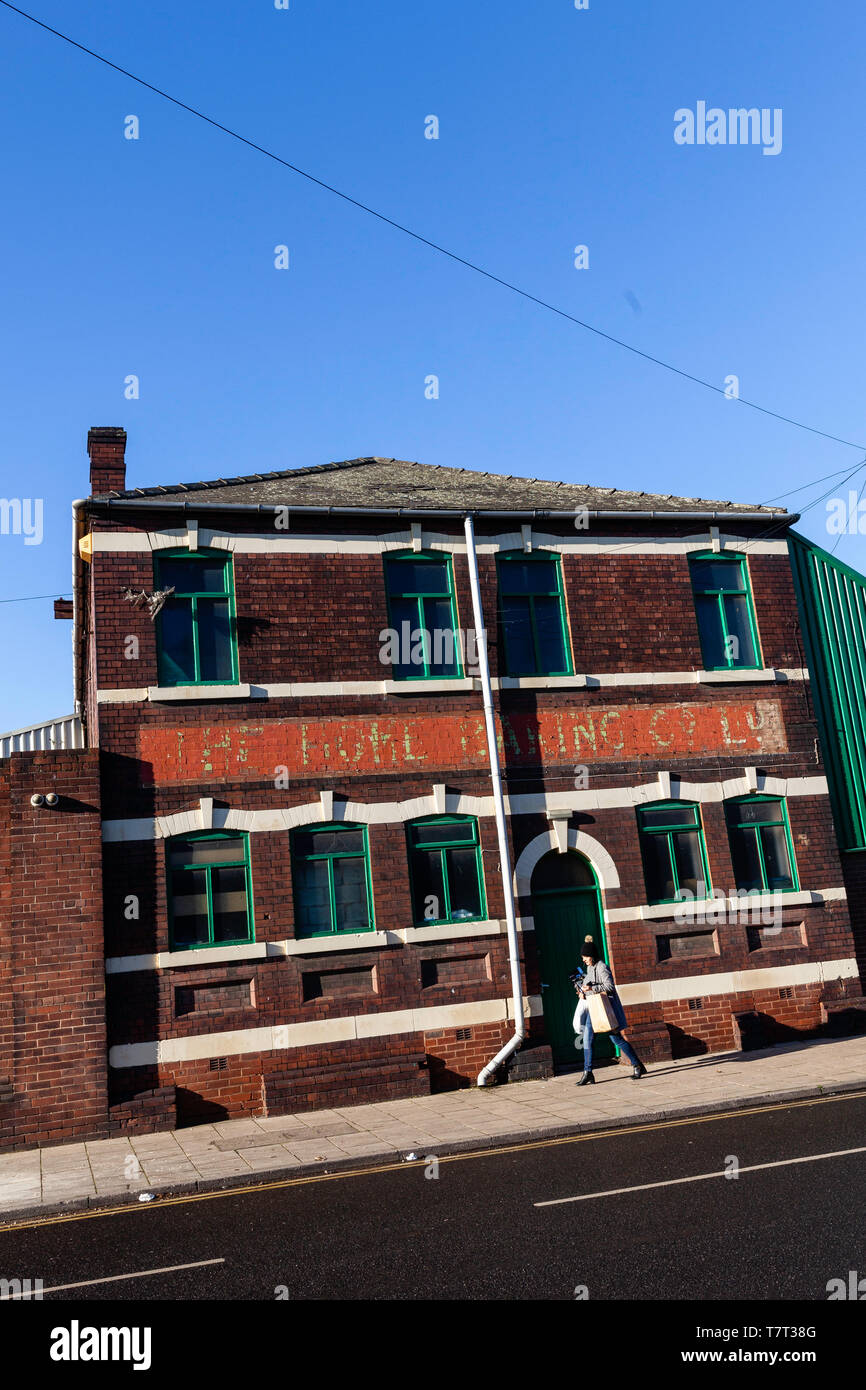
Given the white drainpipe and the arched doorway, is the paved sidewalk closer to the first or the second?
the white drainpipe

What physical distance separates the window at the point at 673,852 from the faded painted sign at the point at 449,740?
878 millimetres

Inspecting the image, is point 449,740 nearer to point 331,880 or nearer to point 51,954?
point 331,880

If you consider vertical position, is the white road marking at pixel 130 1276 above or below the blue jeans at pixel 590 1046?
below

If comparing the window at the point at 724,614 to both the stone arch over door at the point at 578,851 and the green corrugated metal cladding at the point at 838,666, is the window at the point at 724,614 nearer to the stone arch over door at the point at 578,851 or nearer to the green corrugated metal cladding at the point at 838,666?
the green corrugated metal cladding at the point at 838,666

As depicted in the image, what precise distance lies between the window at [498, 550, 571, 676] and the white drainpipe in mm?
561

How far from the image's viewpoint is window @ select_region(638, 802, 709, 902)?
51.6ft

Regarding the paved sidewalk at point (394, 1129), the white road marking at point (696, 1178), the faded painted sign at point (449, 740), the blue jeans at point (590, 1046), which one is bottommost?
the white road marking at point (696, 1178)

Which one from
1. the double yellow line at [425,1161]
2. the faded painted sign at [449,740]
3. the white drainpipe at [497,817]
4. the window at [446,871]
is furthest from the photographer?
the window at [446,871]

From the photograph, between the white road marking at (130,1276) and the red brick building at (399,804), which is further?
the red brick building at (399,804)

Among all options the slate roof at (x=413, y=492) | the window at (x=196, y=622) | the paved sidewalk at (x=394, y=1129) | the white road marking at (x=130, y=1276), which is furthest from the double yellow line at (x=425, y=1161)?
the slate roof at (x=413, y=492)

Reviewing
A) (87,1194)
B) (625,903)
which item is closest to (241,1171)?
(87,1194)

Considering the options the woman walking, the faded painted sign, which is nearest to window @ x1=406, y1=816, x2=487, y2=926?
the faded painted sign

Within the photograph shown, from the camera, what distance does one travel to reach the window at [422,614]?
15.4 m

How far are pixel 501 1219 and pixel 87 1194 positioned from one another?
4256 mm
